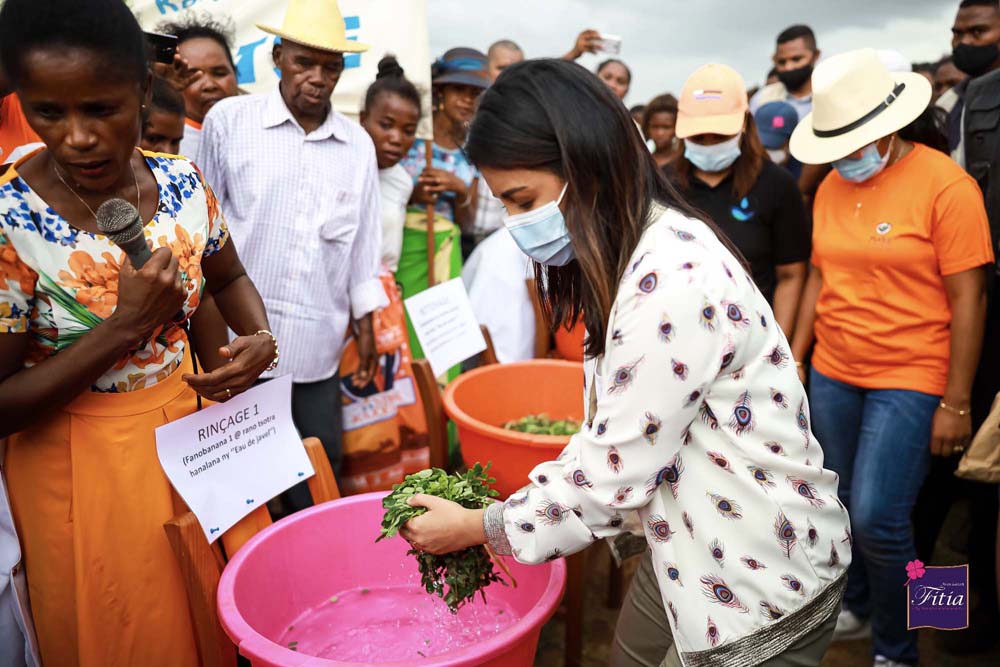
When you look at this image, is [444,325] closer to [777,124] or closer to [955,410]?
[955,410]

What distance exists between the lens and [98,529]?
1.33 metres

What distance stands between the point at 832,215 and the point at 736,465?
1.58m

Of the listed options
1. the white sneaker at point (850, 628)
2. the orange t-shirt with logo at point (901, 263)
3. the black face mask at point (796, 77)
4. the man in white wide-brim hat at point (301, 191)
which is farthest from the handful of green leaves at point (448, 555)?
the black face mask at point (796, 77)

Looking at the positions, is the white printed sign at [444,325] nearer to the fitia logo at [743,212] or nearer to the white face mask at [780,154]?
the fitia logo at [743,212]

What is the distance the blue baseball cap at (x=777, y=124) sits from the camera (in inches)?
161

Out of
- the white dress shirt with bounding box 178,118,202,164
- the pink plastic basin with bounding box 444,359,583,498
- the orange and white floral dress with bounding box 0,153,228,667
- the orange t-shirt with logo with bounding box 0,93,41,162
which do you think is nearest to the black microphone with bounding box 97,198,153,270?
the orange and white floral dress with bounding box 0,153,228,667

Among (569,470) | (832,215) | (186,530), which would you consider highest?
(832,215)

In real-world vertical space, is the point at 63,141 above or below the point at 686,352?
above

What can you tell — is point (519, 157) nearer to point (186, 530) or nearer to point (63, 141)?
point (63, 141)

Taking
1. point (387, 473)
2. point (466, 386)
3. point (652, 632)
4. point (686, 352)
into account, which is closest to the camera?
point (686, 352)

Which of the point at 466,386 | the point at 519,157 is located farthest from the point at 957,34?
the point at 519,157

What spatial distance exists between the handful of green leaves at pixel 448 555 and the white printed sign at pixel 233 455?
28cm

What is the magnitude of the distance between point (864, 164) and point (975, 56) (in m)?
1.83

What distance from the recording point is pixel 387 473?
3117 millimetres
